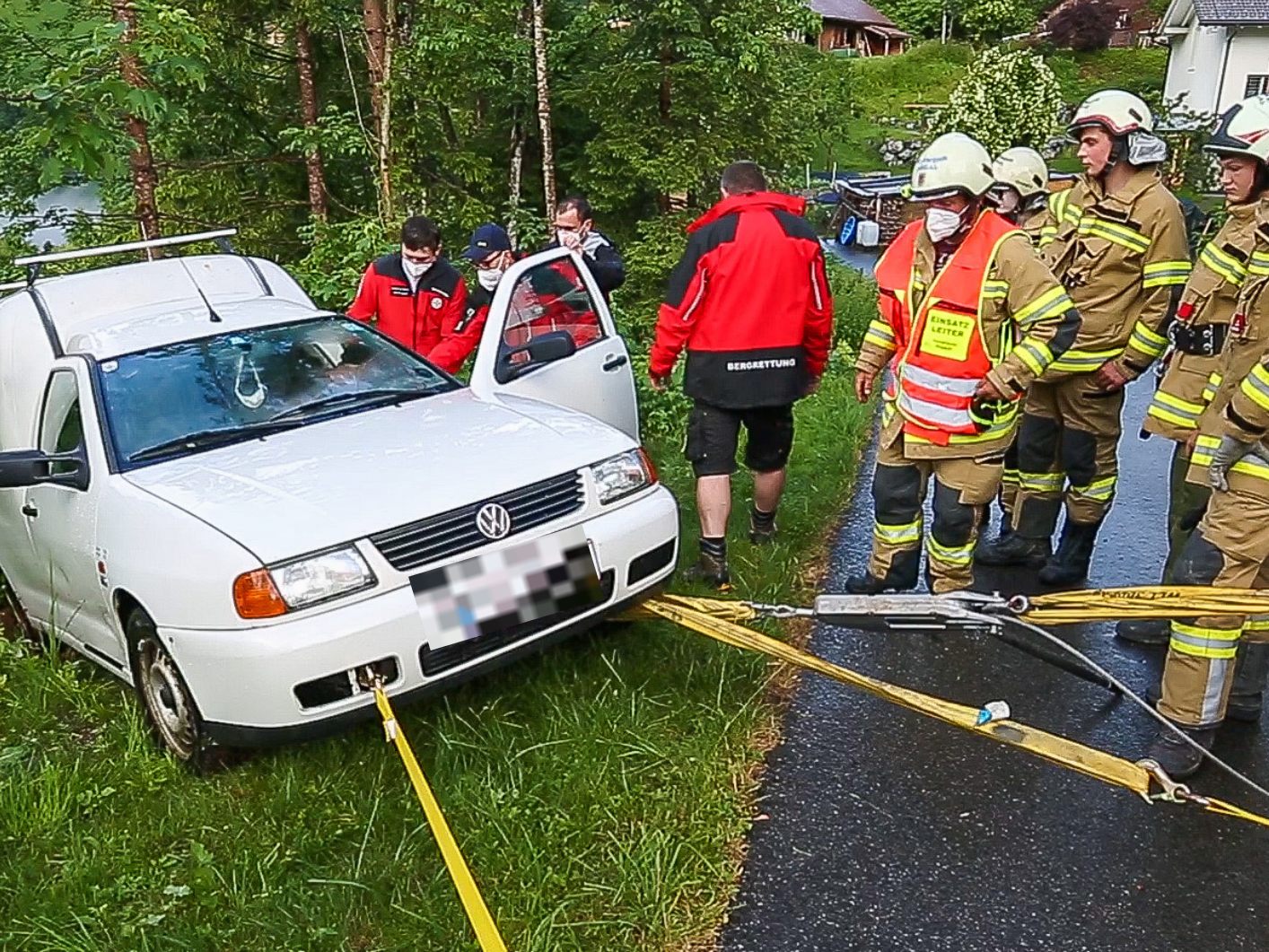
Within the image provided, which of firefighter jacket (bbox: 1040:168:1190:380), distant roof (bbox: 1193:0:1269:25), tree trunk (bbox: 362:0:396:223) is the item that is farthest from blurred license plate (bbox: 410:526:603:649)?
distant roof (bbox: 1193:0:1269:25)

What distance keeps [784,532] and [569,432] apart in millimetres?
2177

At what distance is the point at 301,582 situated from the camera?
332cm

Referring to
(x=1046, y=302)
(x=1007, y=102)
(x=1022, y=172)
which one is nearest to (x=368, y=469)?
(x=1046, y=302)

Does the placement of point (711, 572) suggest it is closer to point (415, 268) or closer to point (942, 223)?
point (942, 223)

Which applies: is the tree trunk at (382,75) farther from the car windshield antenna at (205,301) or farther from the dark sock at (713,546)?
the dark sock at (713,546)

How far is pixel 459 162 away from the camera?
14.0 meters

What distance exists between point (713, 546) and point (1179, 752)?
Answer: 2161 mm

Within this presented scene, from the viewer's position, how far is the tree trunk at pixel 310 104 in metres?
13.1

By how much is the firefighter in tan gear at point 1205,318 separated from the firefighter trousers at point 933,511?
67 cm

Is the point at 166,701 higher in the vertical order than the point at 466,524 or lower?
lower

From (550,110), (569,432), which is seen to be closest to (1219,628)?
(569,432)

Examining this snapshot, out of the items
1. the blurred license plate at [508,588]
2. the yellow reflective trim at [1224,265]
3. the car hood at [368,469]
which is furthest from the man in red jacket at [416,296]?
the yellow reflective trim at [1224,265]

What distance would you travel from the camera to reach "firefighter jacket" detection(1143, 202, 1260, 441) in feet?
13.0

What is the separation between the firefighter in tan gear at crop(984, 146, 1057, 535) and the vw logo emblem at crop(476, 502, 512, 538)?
3.13 m
